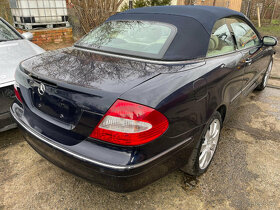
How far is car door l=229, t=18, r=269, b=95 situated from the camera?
9.32ft

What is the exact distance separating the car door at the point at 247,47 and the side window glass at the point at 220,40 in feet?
0.66

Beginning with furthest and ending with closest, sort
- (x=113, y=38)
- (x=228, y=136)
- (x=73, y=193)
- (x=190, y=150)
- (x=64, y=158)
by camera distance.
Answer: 1. (x=228, y=136)
2. (x=113, y=38)
3. (x=73, y=193)
4. (x=190, y=150)
5. (x=64, y=158)

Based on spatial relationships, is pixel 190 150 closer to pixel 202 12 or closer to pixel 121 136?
pixel 121 136

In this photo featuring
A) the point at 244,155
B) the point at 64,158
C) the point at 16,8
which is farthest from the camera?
the point at 16,8

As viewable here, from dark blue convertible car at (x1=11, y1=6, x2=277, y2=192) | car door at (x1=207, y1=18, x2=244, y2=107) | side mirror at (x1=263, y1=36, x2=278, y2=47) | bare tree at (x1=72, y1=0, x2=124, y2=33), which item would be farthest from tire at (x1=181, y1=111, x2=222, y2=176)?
bare tree at (x1=72, y1=0, x2=124, y2=33)

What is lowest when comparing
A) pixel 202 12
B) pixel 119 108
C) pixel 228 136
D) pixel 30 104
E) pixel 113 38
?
pixel 228 136

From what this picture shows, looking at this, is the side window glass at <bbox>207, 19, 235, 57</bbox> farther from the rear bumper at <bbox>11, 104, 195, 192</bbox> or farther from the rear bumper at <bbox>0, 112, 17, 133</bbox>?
the rear bumper at <bbox>0, 112, 17, 133</bbox>

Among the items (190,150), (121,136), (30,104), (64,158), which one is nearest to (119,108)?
(121,136)

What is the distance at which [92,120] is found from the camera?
154 cm

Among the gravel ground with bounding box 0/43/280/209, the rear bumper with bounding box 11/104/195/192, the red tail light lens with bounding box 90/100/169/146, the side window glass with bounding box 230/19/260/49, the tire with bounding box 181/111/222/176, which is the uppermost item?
the side window glass with bounding box 230/19/260/49

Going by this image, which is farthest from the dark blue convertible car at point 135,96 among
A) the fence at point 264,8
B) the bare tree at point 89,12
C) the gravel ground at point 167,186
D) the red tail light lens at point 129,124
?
the fence at point 264,8

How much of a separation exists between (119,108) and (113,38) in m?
1.20

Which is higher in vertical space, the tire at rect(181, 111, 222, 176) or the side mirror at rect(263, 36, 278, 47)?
the side mirror at rect(263, 36, 278, 47)

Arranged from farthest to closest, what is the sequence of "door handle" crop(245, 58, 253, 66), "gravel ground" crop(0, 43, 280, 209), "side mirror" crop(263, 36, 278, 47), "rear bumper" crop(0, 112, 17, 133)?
"side mirror" crop(263, 36, 278, 47) → "door handle" crop(245, 58, 253, 66) → "rear bumper" crop(0, 112, 17, 133) → "gravel ground" crop(0, 43, 280, 209)
